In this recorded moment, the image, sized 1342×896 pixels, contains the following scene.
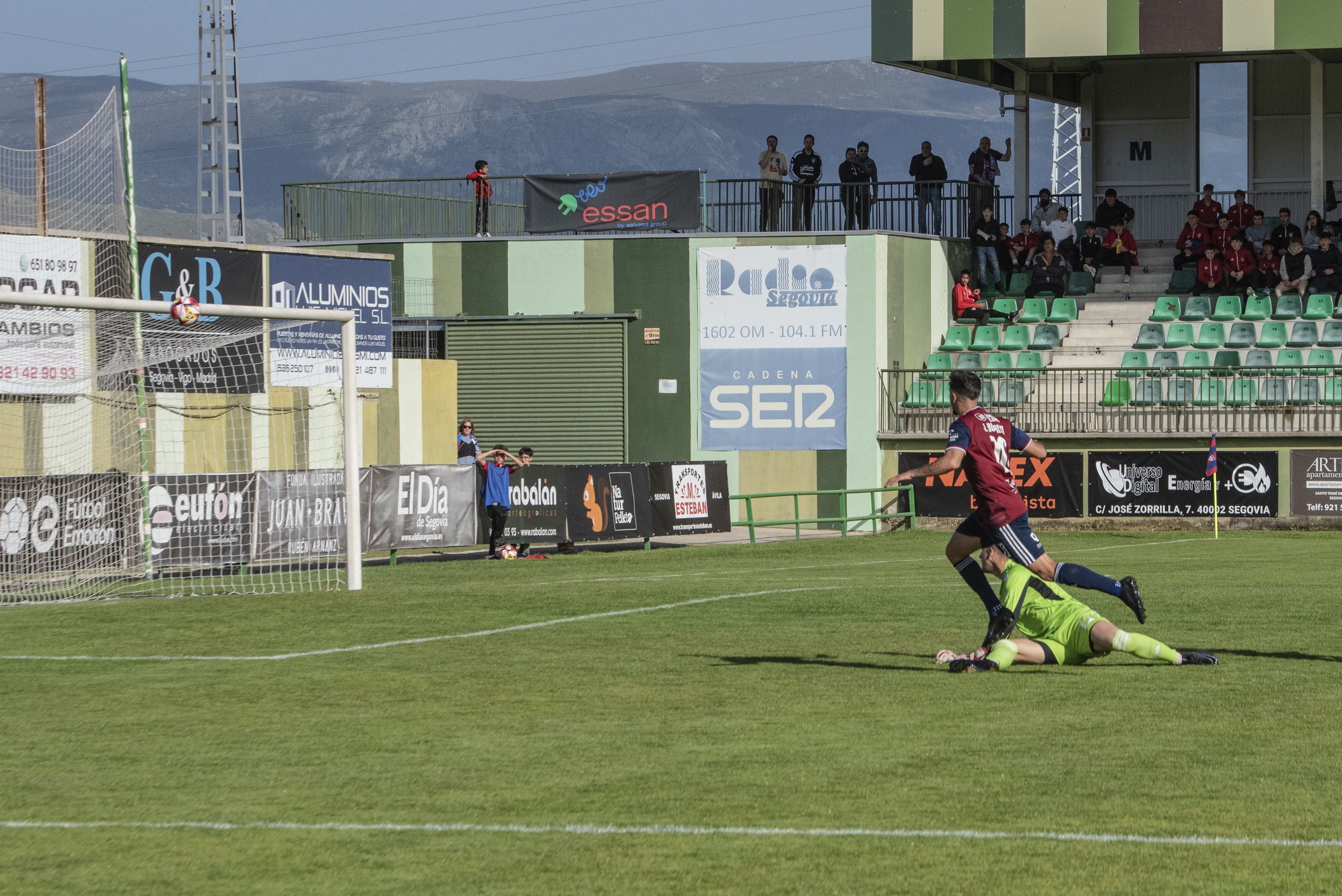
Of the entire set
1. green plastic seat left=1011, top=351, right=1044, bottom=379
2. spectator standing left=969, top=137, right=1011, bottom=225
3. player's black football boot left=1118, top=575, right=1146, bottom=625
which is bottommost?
player's black football boot left=1118, top=575, right=1146, bottom=625

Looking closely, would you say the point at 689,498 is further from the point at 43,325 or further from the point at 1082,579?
the point at 1082,579

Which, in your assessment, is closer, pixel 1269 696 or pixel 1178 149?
pixel 1269 696

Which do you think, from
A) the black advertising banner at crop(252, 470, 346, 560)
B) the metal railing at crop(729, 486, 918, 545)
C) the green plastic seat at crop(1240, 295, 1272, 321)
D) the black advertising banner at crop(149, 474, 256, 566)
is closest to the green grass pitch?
the black advertising banner at crop(149, 474, 256, 566)

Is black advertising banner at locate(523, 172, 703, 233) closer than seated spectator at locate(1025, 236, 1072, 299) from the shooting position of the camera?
Yes

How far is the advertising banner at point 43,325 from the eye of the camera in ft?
73.2

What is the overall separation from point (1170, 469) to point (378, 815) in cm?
2647

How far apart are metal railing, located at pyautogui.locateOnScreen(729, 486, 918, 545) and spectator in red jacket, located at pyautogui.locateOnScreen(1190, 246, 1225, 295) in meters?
8.39

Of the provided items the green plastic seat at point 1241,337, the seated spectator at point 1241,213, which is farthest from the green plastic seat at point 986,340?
the seated spectator at point 1241,213

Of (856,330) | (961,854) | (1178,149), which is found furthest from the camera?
(1178,149)

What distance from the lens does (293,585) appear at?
20.8m

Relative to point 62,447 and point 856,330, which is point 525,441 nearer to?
point 856,330

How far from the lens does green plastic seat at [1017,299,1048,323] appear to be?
36000 mm

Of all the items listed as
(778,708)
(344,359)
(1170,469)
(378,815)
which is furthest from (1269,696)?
(1170,469)

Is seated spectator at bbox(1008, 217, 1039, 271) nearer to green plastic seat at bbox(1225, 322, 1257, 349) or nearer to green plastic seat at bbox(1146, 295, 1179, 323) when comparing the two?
green plastic seat at bbox(1146, 295, 1179, 323)
